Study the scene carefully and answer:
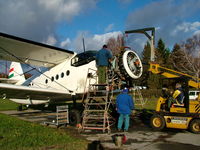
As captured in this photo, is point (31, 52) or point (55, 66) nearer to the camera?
point (31, 52)

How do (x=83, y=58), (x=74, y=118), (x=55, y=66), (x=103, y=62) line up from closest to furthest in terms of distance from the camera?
(x=103, y=62) → (x=74, y=118) → (x=83, y=58) → (x=55, y=66)

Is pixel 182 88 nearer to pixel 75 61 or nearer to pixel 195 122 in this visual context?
pixel 195 122

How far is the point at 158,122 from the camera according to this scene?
305 inches

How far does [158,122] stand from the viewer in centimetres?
774

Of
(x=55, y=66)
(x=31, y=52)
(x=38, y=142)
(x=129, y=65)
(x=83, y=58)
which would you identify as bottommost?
(x=38, y=142)

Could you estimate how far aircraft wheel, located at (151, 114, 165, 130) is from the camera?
24.9 feet

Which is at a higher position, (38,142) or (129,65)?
(129,65)

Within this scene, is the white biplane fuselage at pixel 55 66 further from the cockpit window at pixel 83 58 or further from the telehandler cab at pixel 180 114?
the telehandler cab at pixel 180 114

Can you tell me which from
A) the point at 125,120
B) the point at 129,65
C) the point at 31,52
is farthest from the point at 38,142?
the point at 31,52

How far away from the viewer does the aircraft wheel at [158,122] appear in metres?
7.58

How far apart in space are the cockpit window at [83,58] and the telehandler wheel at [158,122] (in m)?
4.11

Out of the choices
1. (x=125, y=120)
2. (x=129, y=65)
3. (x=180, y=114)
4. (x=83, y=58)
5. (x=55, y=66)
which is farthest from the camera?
(x=55, y=66)

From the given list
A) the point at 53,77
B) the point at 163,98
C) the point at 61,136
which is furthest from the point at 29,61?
the point at 163,98

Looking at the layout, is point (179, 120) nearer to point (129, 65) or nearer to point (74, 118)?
point (129, 65)
